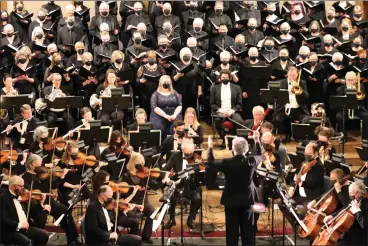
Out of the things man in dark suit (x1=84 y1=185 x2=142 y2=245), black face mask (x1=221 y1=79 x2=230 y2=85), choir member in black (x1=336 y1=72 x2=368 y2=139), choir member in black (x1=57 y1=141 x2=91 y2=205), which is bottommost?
man in dark suit (x1=84 y1=185 x2=142 y2=245)

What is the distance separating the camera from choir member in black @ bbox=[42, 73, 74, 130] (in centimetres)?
1169

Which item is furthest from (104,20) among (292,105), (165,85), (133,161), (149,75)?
(133,161)

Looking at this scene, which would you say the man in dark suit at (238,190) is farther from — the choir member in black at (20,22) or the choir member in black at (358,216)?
the choir member in black at (20,22)

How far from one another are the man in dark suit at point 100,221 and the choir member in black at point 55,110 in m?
3.23

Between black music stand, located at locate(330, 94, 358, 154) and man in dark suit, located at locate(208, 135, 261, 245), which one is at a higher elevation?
black music stand, located at locate(330, 94, 358, 154)

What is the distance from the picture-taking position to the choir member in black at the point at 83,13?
13.4 metres

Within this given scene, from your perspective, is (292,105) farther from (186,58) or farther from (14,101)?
(14,101)

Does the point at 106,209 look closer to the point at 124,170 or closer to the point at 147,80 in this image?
the point at 124,170

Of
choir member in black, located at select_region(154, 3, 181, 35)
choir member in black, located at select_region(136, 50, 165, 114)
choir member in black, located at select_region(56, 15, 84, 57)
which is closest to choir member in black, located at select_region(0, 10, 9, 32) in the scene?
choir member in black, located at select_region(56, 15, 84, 57)

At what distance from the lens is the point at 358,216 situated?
27.2 ft

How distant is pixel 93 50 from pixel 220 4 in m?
2.04

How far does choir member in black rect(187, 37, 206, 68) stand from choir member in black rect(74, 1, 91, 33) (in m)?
1.86

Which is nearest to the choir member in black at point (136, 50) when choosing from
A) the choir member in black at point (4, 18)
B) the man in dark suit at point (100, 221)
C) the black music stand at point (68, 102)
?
the black music stand at point (68, 102)

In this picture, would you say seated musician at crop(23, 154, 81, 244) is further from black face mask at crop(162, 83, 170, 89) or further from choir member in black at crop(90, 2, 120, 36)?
choir member in black at crop(90, 2, 120, 36)
